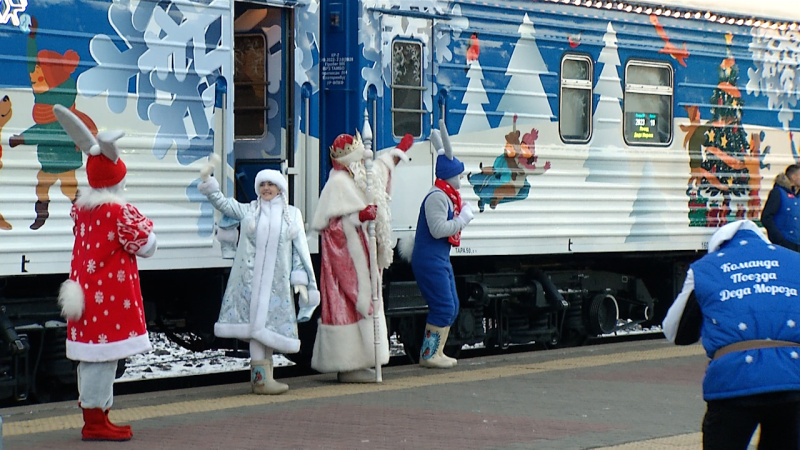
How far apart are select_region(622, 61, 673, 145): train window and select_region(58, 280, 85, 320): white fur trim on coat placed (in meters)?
7.77

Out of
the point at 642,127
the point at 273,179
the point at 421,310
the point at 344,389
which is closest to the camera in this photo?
the point at 273,179

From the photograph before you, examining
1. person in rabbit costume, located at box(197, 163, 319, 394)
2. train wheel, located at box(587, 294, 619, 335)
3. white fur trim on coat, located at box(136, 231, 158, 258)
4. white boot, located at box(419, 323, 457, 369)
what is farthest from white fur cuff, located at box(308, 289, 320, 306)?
train wheel, located at box(587, 294, 619, 335)

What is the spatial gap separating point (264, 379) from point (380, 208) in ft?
5.54

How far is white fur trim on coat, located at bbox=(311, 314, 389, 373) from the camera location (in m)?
10.9

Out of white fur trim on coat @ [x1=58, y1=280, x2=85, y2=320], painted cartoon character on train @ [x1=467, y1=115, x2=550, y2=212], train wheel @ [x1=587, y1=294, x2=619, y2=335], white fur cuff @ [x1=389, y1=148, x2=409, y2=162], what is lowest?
train wheel @ [x1=587, y1=294, x2=619, y2=335]

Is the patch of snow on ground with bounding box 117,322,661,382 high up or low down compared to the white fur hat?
down

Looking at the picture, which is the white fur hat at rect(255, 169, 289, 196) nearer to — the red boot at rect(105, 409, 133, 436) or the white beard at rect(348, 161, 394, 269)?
the white beard at rect(348, 161, 394, 269)

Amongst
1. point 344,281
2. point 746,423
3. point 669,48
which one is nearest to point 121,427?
point 344,281

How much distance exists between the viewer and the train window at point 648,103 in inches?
582

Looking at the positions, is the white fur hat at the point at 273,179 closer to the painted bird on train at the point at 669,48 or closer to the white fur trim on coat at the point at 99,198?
the white fur trim on coat at the point at 99,198

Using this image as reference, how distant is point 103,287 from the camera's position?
27.2 feet

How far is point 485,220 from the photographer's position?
1334 centimetres

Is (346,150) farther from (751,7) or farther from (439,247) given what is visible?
(751,7)

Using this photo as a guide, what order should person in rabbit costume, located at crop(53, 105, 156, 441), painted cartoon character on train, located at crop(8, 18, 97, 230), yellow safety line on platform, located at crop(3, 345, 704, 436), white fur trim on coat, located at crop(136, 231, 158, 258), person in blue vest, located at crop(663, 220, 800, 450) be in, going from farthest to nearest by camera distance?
painted cartoon character on train, located at crop(8, 18, 97, 230)
yellow safety line on platform, located at crop(3, 345, 704, 436)
white fur trim on coat, located at crop(136, 231, 158, 258)
person in rabbit costume, located at crop(53, 105, 156, 441)
person in blue vest, located at crop(663, 220, 800, 450)
